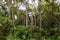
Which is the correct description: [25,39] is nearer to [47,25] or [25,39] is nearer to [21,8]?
[47,25]

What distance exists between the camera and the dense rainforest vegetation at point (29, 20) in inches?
173

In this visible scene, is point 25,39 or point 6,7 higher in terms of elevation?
point 6,7

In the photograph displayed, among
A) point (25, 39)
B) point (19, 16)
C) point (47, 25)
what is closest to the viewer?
point (25, 39)

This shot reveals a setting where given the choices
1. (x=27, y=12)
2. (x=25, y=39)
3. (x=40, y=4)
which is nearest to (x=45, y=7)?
(x=40, y=4)

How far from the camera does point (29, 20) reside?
4953 millimetres

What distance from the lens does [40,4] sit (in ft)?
16.0

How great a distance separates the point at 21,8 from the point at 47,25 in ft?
3.37

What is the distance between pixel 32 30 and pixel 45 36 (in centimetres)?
33

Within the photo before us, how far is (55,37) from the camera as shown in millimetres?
4363

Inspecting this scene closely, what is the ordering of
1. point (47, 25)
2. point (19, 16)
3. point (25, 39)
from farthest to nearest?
point (19, 16)
point (47, 25)
point (25, 39)

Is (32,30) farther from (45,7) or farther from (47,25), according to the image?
(45,7)

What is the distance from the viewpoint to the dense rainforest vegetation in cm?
438

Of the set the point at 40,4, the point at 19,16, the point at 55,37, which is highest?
the point at 40,4

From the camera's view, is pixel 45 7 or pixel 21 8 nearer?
pixel 45 7
